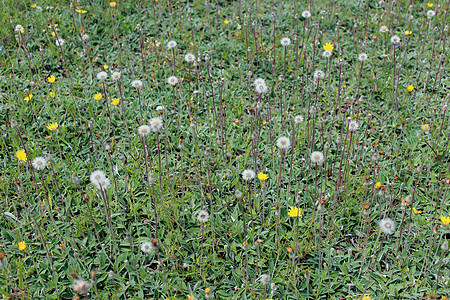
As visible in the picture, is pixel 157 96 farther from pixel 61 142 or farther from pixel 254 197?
pixel 254 197

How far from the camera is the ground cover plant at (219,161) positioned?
2693mm

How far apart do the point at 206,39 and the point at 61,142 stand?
2.22m

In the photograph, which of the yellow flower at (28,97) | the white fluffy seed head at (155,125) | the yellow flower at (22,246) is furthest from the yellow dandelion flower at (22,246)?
the yellow flower at (28,97)

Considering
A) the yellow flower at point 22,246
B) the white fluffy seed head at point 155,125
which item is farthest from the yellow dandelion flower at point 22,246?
the white fluffy seed head at point 155,125

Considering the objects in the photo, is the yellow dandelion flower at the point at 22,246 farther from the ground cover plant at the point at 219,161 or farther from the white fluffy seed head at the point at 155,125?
the white fluffy seed head at the point at 155,125

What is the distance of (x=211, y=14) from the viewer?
211 inches

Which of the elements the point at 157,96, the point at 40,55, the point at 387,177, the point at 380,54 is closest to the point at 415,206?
the point at 387,177

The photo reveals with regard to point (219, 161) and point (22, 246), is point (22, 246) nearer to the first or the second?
point (22, 246)

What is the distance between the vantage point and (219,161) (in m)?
3.52

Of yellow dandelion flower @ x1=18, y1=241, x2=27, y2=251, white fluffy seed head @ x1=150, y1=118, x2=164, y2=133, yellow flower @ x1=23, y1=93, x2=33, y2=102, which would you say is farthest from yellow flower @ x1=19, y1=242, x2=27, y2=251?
yellow flower @ x1=23, y1=93, x2=33, y2=102

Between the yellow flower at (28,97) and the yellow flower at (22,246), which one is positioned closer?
the yellow flower at (22,246)

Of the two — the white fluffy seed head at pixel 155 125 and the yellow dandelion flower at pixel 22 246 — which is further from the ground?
the white fluffy seed head at pixel 155 125

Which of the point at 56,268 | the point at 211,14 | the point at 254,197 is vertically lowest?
the point at 56,268

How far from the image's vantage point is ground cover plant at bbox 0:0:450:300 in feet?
8.84
